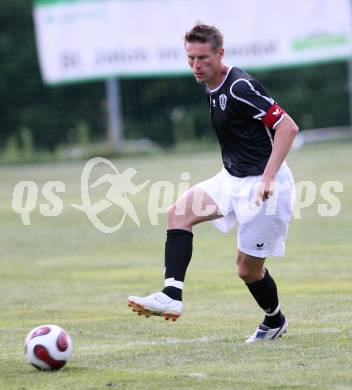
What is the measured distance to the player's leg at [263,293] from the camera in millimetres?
6859

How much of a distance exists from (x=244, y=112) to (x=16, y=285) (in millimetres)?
4252

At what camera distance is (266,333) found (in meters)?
6.92

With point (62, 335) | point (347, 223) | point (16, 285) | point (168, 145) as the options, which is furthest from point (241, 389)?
point (168, 145)

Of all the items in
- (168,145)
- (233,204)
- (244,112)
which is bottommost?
(168,145)

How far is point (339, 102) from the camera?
3086 centimetres

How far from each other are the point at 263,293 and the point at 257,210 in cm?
63

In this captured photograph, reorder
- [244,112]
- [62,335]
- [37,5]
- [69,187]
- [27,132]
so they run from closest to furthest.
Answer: [62,335]
[244,112]
[69,187]
[37,5]
[27,132]

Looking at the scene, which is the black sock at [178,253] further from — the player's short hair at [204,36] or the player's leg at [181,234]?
the player's short hair at [204,36]

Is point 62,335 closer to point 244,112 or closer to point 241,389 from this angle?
point 241,389

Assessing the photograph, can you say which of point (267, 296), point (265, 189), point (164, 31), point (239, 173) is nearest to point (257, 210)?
point (239, 173)

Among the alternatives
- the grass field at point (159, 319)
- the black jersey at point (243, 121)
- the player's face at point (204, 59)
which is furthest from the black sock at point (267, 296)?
the player's face at point (204, 59)

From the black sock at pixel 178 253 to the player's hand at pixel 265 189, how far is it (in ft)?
1.84

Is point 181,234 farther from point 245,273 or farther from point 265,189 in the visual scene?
point 265,189

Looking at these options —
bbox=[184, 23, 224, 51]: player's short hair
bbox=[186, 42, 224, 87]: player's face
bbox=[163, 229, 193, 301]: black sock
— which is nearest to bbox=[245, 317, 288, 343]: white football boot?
bbox=[163, 229, 193, 301]: black sock
